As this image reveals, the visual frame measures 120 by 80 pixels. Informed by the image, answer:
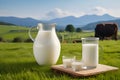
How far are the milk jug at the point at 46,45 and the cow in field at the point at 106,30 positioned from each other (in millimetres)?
12396

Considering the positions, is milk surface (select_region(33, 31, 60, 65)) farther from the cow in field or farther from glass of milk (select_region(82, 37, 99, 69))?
the cow in field

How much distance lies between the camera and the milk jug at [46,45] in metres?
2.98

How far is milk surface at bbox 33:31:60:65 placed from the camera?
2.98 metres

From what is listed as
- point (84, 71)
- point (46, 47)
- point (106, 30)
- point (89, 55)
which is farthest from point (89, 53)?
point (106, 30)

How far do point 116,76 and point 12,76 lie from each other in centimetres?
105

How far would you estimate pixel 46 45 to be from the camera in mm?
2967

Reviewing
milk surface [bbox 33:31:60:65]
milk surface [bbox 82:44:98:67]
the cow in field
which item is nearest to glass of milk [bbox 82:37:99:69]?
milk surface [bbox 82:44:98:67]

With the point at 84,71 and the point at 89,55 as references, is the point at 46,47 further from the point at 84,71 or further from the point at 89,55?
the point at 84,71

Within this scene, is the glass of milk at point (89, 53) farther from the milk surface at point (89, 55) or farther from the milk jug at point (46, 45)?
the milk jug at point (46, 45)

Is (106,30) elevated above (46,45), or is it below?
below

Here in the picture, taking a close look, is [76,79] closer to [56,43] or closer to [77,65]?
[77,65]

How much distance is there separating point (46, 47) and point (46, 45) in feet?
0.08

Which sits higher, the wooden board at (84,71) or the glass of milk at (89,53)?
the glass of milk at (89,53)

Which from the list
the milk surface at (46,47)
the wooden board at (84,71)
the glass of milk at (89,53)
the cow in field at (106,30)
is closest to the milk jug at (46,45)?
the milk surface at (46,47)
